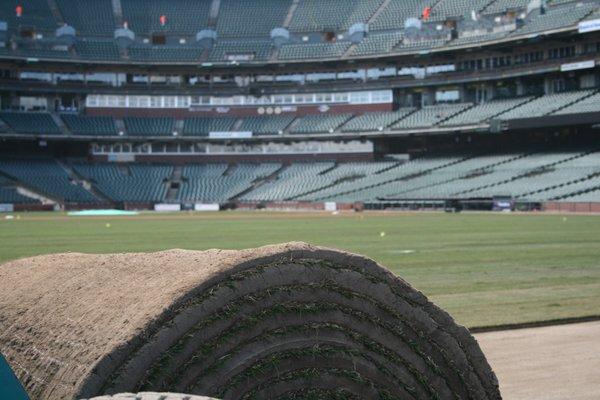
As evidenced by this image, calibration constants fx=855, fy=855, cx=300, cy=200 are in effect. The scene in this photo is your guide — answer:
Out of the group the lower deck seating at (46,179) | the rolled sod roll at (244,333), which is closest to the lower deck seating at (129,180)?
the lower deck seating at (46,179)

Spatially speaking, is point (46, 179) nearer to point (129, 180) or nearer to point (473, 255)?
point (129, 180)

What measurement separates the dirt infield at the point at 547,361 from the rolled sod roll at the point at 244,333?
3.05 meters

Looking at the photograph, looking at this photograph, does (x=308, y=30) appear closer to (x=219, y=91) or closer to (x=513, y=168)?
(x=219, y=91)

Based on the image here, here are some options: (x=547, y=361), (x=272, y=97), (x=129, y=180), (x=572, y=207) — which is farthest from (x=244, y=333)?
(x=272, y=97)

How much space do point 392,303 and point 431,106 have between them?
99.1 metres

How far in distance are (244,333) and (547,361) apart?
22.1ft

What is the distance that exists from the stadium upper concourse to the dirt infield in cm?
7154

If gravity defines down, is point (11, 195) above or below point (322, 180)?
below

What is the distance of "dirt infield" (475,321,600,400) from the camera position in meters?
8.84

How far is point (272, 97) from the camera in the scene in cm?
10925

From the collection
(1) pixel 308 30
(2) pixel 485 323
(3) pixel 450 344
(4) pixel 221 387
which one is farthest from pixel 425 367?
(1) pixel 308 30

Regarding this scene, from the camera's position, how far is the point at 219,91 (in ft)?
358

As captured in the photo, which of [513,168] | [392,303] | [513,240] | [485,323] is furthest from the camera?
[513,168]

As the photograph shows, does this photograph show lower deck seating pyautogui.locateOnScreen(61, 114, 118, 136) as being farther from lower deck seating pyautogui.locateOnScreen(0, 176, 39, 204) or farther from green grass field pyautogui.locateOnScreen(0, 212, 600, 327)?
green grass field pyautogui.locateOnScreen(0, 212, 600, 327)
